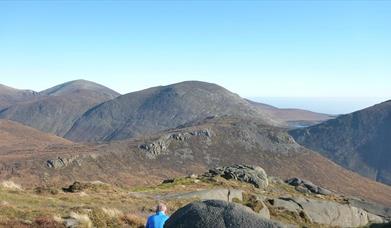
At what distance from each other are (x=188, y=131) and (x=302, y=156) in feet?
128

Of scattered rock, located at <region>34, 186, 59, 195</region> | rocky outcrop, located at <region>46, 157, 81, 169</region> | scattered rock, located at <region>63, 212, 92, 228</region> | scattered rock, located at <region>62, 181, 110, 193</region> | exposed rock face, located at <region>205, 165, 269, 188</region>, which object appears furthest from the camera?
rocky outcrop, located at <region>46, 157, 81, 169</region>

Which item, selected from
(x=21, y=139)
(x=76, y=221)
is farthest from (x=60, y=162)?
(x=76, y=221)

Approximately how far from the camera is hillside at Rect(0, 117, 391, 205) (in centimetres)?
10244

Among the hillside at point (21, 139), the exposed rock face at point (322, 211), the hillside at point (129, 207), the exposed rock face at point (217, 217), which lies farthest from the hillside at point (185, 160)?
the exposed rock face at point (217, 217)

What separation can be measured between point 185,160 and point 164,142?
9.93 metres

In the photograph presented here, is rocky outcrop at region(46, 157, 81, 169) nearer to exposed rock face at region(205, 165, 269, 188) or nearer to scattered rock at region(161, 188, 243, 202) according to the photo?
exposed rock face at region(205, 165, 269, 188)

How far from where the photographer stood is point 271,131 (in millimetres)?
164375

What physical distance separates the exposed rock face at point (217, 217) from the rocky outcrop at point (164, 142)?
114 m

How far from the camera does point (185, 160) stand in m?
132

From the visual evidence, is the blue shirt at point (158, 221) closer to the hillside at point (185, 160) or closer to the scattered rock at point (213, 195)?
the scattered rock at point (213, 195)

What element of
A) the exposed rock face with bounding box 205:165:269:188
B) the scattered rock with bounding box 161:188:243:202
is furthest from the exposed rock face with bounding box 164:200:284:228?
the exposed rock face with bounding box 205:165:269:188

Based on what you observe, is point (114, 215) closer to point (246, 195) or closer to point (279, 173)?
point (246, 195)

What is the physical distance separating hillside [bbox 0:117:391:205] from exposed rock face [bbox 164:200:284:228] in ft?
271

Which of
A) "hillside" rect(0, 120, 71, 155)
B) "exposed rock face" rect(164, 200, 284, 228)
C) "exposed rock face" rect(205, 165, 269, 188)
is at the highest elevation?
"exposed rock face" rect(164, 200, 284, 228)
